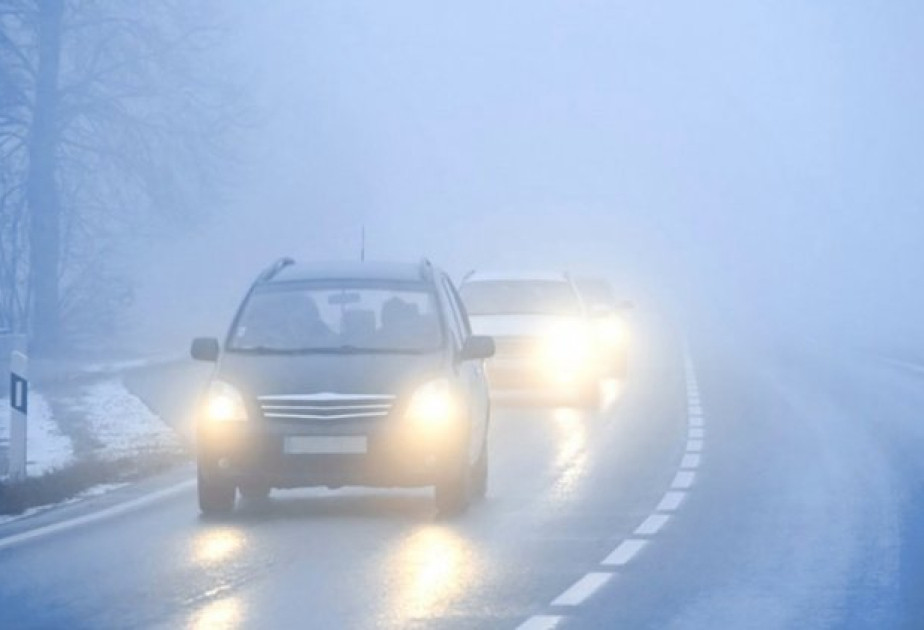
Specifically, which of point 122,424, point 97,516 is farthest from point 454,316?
point 122,424

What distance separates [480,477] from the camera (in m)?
18.8

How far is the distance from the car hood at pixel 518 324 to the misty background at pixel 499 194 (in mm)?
15308

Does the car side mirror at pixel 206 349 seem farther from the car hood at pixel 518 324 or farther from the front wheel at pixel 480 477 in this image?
the car hood at pixel 518 324

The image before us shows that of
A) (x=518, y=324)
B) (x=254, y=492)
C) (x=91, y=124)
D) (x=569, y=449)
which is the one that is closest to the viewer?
(x=254, y=492)

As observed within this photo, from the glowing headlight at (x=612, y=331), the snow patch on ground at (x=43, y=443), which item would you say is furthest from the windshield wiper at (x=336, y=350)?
the glowing headlight at (x=612, y=331)

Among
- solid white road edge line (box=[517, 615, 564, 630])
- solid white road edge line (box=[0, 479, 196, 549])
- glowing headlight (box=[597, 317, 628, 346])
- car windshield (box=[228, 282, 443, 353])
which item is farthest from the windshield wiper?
glowing headlight (box=[597, 317, 628, 346])

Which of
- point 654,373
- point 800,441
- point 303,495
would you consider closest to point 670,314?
point 654,373

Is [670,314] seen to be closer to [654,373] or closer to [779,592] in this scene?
[654,373]

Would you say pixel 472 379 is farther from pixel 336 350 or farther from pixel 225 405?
pixel 225 405

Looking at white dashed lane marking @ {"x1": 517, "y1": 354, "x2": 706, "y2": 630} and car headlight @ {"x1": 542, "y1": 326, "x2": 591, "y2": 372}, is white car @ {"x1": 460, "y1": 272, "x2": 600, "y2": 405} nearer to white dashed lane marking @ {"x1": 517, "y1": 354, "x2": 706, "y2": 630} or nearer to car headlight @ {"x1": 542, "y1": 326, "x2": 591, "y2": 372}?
car headlight @ {"x1": 542, "y1": 326, "x2": 591, "y2": 372}

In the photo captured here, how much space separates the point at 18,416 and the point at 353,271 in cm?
278

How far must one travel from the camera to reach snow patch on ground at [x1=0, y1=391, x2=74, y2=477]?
2108cm

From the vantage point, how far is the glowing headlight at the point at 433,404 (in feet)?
55.1

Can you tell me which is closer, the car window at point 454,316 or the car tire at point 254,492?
the car tire at point 254,492
